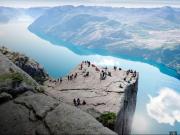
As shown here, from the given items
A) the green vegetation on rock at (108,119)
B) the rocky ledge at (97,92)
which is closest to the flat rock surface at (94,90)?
the rocky ledge at (97,92)

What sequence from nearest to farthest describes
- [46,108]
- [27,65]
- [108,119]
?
[46,108]
[108,119]
[27,65]

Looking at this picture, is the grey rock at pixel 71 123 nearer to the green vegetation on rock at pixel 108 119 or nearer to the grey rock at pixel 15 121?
the grey rock at pixel 15 121

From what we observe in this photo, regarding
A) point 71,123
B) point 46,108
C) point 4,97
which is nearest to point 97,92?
point 46,108

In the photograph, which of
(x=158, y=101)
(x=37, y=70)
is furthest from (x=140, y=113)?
(x=37, y=70)

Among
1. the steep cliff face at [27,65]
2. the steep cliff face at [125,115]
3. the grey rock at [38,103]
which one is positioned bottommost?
the steep cliff face at [125,115]

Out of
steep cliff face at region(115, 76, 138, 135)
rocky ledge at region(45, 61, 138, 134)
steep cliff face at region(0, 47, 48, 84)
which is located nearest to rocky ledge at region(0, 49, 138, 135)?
rocky ledge at region(45, 61, 138, 134)

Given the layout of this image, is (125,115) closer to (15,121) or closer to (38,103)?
(38,103)

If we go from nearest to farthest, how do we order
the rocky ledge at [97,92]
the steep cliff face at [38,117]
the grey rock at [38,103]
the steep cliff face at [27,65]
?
the steep cliff face at [38,117] → the grey rock at [38,103] → the rocky ledge at [97,92] → the steep cliff face at [27,65]

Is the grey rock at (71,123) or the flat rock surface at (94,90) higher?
the flat rock surface at (94,90)

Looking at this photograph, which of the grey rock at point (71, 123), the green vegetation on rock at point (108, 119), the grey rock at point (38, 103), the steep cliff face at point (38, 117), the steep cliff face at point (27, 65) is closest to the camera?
the grey rock at point (71, 123)
